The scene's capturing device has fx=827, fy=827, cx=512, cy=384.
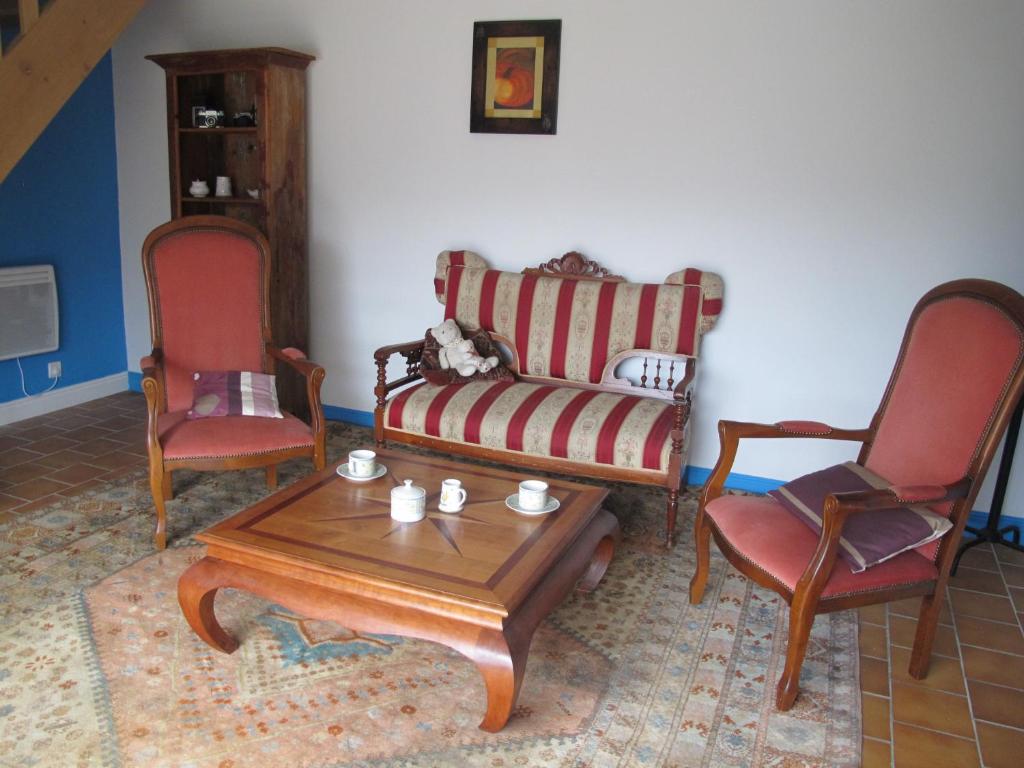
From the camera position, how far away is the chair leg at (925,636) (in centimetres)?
241

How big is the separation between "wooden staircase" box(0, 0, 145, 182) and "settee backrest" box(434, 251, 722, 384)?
1826mm

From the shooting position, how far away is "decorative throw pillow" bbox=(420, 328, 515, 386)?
Result: 3826 mm

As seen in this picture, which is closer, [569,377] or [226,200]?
[569,377]

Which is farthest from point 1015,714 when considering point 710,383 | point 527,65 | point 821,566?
point 527,65

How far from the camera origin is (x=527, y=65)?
13.1 ft

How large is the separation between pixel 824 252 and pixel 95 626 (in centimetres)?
318

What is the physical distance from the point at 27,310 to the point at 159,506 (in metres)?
2.07

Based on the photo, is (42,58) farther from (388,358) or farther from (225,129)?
(388,358)

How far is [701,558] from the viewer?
2768 mm

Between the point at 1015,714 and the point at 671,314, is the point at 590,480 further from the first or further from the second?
the point at 1015,714

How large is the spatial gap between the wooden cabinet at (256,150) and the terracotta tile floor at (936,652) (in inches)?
43.3

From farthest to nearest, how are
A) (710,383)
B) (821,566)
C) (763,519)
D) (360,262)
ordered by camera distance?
1. (360,262)
2. (710,383)
3. (763,519)
4. (821,566)

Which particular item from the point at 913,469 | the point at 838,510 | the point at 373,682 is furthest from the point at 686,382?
the point at 373,682

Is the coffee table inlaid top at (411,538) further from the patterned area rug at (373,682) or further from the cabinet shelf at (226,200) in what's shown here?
the cabinet shelf at (226,200)
